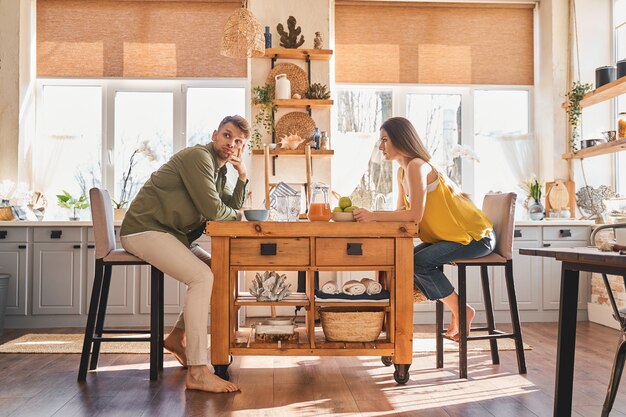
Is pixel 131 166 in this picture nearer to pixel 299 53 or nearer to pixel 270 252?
pixel 299 53

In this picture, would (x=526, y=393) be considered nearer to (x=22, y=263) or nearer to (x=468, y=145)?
(x=468, y=145)

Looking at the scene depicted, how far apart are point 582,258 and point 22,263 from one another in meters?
4.22

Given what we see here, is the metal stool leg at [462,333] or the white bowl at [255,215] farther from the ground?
the white bowl at [255,215]

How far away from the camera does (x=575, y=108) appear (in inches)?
211

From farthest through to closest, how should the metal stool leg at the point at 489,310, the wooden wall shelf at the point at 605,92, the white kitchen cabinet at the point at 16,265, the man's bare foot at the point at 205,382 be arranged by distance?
the white kitchen cabinet at the point at 16,265 → the wooden wall shelf at the point at 605,92 → the metal stool leg at the point at 489,310 → the man's bare foot at the point at 205,382

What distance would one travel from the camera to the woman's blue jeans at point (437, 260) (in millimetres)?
3234

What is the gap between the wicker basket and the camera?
303 centimetres

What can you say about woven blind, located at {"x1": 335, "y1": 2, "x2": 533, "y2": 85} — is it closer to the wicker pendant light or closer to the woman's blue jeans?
the wicker pendant light

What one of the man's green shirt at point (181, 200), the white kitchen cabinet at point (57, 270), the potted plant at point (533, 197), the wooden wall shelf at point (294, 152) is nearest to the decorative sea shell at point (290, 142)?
the wooden wall shelf at point (294, 152)

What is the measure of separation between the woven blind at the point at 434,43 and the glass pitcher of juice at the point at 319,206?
8.83 ft

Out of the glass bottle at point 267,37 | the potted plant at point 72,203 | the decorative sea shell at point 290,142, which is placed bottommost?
the potted plant at point 72,203

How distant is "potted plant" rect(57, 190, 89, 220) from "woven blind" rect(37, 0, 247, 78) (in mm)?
1088

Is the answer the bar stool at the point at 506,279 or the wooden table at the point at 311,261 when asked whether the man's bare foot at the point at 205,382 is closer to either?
the wooden table at the point at 311,261

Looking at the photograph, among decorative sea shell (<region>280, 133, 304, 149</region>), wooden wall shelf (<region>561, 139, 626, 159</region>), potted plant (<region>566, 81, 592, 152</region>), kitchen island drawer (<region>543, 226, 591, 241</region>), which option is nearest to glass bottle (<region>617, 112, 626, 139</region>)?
wooden wall shelf (<region>561, 139, 626, 159</region>)
